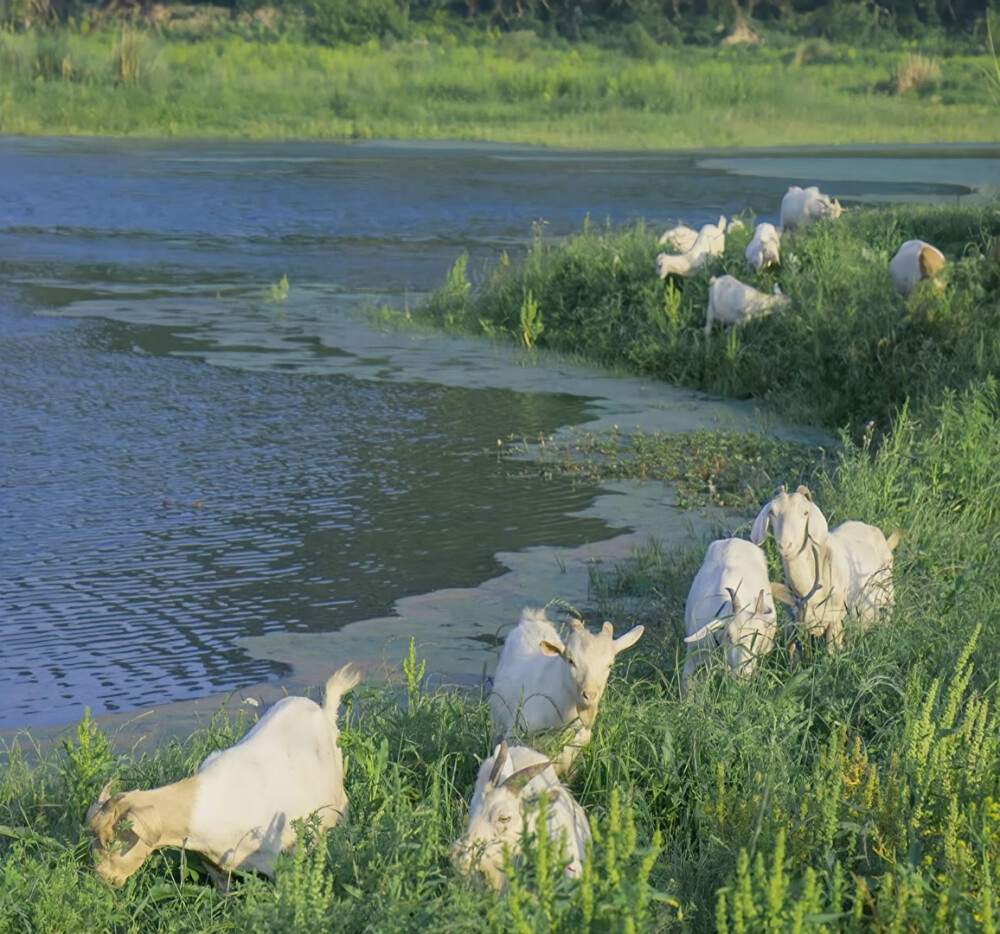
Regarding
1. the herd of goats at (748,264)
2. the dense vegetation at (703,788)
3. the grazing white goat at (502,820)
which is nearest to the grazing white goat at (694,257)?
the herd of goats at (748,264)

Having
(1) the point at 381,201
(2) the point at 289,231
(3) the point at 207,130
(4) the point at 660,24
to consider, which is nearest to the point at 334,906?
(2) the point at 289,231

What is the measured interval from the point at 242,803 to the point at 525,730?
2.92ft

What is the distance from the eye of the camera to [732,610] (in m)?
4.77

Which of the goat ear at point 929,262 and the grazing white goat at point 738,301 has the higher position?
the goat ear at point 929,262

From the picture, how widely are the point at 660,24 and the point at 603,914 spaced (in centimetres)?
3923

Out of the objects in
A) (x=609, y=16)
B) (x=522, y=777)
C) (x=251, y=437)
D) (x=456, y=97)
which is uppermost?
(x=609, y=16)

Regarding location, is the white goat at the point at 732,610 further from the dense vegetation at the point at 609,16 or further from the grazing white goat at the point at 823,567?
the dense vegetation at the point at 609,16

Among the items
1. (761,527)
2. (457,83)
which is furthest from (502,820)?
(457,83)

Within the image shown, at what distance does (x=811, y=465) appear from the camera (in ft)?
26.1

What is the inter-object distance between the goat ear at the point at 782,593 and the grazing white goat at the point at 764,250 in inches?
225

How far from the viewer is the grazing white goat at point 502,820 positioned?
3.48 metres

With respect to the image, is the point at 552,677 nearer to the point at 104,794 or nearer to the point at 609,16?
the point at 104,794

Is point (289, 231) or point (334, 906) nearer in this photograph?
point (334, 906)

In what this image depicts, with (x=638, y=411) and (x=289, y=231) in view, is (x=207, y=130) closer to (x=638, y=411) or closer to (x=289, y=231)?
(x=289, y=231)
